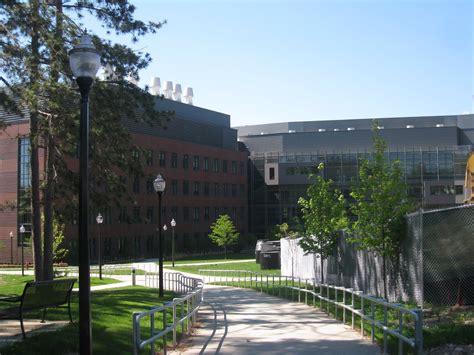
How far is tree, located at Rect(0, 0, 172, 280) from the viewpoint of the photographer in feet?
56.9

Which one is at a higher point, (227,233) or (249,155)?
(249,155)

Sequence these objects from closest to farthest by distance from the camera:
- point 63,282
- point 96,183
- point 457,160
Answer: point 63,282 < point 96,183 < point 457,160

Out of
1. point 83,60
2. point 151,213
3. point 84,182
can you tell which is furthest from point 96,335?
point 151,213

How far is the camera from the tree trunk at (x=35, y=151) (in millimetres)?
17359

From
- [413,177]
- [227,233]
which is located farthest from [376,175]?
[413,177]

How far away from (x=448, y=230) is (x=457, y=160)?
70.4m

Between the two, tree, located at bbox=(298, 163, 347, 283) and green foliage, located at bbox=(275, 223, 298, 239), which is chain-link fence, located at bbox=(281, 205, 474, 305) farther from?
green foliage, located at bbox=(275, 223, 298, 239)

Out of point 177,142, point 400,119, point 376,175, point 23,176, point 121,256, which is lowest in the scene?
point 121,256

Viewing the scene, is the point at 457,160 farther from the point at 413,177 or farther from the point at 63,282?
the point at 63,282

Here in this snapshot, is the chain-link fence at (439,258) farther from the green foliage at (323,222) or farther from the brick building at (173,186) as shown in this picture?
the brick building at (173,186)

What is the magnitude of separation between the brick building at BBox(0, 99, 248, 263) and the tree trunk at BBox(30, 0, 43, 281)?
117 ft

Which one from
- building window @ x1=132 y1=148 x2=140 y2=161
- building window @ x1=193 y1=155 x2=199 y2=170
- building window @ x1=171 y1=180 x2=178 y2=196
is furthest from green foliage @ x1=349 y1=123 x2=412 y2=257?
building window @ x1=193 y1=155 x2=199 y2=170

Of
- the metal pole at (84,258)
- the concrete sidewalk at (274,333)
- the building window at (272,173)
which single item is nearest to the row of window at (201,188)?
the building window at (272,173)

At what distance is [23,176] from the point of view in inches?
2323
